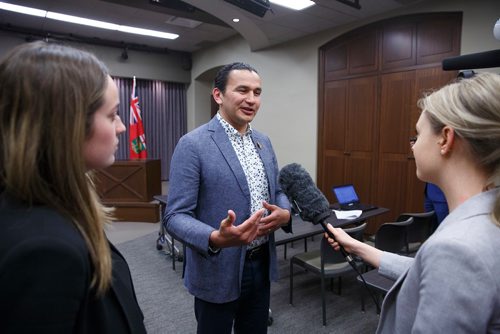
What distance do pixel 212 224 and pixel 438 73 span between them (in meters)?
3.71

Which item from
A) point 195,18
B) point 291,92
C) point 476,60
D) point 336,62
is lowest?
point 476,60

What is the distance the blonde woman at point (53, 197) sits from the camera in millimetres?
508

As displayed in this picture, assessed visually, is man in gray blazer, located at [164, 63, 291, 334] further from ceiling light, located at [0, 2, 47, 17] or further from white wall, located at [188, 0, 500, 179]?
ceiling light, located at [0, 2, 47, 17]

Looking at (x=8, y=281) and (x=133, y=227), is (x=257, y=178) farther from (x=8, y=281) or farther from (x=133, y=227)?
(x=133, y=227)

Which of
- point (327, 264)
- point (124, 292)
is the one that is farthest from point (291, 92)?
point (124, 292)

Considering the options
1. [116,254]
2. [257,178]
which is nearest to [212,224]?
[257,178]

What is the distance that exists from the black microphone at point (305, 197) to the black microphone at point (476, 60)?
28.2 inches

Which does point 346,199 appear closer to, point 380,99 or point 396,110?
point 396,110

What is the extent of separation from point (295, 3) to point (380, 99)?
1.67 meters

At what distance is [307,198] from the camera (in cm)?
129

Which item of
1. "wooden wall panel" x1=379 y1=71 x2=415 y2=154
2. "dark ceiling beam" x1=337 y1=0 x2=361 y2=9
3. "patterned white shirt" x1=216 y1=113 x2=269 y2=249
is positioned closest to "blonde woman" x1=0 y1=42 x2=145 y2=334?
"patterned white shirt" x1=216 y1=113 x2=269 y2=249

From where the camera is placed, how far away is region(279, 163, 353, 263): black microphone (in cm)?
124

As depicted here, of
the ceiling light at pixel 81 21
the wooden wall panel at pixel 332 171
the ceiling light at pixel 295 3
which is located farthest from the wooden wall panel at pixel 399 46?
the ceiling light at pixel 81 21

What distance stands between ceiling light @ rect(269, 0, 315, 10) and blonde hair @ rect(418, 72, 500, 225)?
3760 millimetres
